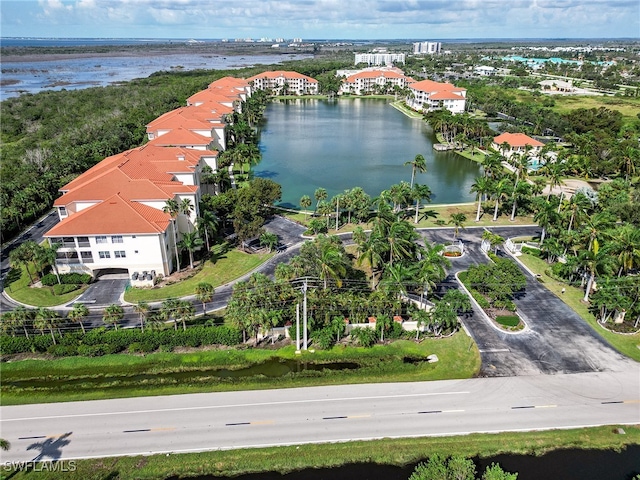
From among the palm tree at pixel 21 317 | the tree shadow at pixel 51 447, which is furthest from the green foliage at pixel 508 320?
the palm tree at pixel 21 317

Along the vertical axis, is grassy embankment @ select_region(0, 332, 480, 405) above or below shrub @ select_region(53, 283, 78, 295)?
below

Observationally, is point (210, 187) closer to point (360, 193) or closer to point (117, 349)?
point (360, 193)

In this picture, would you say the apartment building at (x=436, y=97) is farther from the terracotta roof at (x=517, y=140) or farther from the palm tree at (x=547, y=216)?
the palm tree at (x=547, y=216)

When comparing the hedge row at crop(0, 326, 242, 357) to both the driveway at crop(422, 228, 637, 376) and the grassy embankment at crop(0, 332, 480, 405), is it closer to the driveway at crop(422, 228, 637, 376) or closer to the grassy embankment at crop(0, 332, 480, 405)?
the grassy embankment at crop(0, 332, 480, 405)

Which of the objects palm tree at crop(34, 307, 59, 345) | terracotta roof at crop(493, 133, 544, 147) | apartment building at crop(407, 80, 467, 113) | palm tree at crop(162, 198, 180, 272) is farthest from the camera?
apartment building at crop(407, 80, 467, 113)

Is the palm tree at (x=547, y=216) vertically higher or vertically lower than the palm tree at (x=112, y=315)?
higher

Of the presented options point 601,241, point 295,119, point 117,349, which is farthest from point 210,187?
point 295,119

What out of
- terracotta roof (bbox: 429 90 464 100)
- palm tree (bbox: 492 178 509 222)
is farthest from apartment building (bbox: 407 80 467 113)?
palm tree (bbox: 492 178 509 222)
